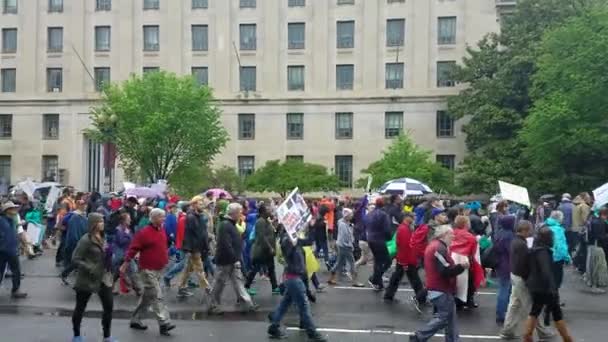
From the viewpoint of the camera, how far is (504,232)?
12.3 meters

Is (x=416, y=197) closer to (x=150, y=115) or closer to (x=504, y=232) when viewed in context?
(x=504, y=232)

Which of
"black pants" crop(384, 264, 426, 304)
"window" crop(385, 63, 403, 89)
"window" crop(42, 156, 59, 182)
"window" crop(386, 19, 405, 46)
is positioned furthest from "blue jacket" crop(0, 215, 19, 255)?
"window" crop(42, 156, 59, 182)

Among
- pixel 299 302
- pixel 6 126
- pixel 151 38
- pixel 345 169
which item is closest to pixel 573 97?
pixel 345 169

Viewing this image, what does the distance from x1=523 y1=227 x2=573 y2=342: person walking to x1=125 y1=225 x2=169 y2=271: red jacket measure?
492cm

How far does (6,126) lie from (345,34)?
2541 centimetres

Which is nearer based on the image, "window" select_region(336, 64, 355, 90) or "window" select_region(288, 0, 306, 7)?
"window" select_region(336, 64, 355, 90)

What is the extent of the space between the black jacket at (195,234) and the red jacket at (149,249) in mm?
2995


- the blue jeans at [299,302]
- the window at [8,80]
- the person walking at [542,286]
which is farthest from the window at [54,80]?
the person walking at [542,286]

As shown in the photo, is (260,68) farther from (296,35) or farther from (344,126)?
(344,126)

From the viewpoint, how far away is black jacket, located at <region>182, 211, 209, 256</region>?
46.3ft

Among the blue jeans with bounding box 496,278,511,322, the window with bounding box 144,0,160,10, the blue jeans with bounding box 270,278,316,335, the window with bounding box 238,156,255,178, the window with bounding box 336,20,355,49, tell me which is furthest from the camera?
the window with bounding box 144,0,160,10

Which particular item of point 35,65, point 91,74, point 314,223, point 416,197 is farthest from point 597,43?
point 35,65

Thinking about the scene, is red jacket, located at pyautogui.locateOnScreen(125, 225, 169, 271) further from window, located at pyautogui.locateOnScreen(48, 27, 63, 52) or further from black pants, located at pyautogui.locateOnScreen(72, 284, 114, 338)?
window, located at pyautogui.locateOnScreen(48, 27, 63, 52)

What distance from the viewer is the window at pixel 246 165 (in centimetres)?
5441
